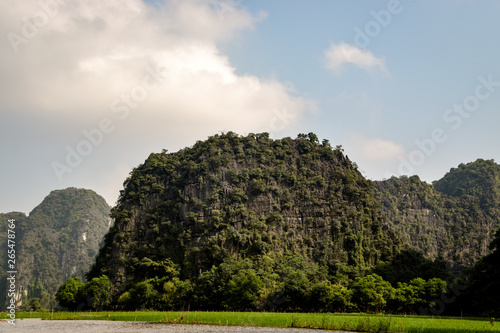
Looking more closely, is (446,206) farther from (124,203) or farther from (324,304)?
(124,203)

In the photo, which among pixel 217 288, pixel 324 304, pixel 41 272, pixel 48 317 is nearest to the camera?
pixel 48 317

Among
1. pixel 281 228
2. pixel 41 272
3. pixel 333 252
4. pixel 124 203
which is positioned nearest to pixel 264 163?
pixel 281 228

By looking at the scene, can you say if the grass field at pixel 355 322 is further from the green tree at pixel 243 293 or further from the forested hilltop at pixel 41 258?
the forested hilltop at pixel 41 258

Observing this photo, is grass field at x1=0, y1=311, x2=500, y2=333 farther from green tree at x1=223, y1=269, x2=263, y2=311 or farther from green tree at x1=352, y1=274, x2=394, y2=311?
green tree at x1=352, y1=274, x2=394, y2=311

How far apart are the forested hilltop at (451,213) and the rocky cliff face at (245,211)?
32.8 meters

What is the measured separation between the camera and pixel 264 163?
10762 centimetres

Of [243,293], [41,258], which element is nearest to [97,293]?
[243,293]

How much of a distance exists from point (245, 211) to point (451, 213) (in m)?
69.7

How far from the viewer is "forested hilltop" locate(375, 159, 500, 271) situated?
123 m

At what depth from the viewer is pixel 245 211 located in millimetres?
96500

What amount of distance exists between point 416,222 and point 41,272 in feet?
434

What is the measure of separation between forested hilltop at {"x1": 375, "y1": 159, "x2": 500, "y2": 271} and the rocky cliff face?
32.8m

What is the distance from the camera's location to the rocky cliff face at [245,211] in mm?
92000

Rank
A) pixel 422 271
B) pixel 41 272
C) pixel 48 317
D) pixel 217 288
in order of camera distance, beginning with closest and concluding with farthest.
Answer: pixel 48 317 → pixel 217 288 → pixel 422 271 → pixel 41 272
